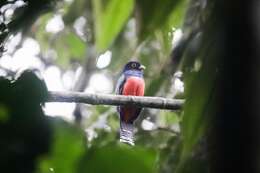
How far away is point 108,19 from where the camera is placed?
1.47ft

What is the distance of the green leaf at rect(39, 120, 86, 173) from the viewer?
0.96 feet

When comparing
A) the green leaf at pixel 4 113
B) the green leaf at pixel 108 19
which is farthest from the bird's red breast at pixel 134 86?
the green leaf at pixel 4 113

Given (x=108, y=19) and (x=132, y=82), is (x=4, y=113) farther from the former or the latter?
(x=132, y=82)

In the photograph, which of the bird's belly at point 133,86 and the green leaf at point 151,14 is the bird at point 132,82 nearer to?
the bird's belly at point 133,86

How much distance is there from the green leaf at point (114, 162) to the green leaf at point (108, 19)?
0.16 metres

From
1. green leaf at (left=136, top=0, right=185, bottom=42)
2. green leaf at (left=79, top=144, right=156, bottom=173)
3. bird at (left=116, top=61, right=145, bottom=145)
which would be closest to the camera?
green leaf at (left=79, top=144, right=156, bottom=173)

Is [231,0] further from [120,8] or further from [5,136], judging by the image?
[120,8]

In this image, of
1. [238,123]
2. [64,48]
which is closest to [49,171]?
[238,123]

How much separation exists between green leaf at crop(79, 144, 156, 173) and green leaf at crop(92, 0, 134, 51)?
0.16 metres

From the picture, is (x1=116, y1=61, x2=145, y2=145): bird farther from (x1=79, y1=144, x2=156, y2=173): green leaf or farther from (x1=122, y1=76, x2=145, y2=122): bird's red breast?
(x1=79, y1=144, x2=156, y2=173): green leaf

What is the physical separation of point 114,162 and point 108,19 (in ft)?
0.65

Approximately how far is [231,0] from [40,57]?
3.15 meters

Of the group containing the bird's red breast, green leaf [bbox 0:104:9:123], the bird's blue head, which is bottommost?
the bird's red breast

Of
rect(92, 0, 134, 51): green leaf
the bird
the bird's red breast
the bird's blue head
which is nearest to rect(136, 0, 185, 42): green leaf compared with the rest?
rect(92, 0, 134, 51): green leaf
